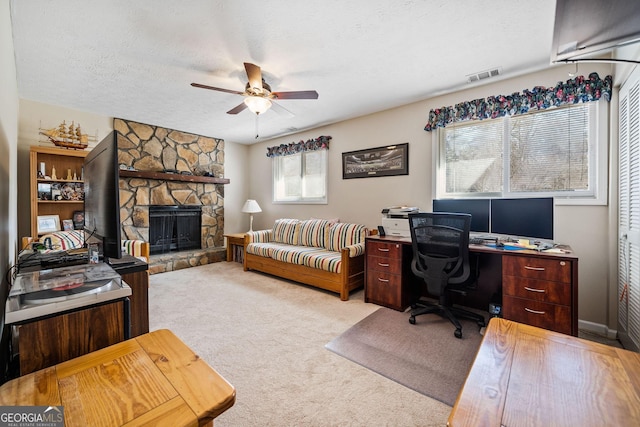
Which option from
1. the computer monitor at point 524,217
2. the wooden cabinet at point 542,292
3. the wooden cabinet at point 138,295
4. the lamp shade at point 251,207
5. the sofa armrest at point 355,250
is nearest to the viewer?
the wooden cabinet at point 138,295

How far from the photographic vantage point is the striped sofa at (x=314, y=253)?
3.26 m

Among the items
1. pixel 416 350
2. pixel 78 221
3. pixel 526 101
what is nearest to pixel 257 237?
→ pixel 78 221

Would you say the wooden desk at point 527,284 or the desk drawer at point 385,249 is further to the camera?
the desk drawer at point 385,249

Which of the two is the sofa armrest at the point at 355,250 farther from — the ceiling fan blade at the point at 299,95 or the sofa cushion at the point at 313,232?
the ceiling fan blade at the point at 299,95

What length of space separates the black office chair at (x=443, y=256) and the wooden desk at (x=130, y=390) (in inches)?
86.9

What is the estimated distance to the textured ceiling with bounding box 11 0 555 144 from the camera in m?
1.84

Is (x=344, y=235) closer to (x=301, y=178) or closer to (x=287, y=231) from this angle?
(x=287, y=231)

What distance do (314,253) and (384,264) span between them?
1.05 m

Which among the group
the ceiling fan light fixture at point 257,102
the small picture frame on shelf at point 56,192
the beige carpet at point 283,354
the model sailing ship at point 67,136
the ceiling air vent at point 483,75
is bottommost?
the beige carpet at point 283,354

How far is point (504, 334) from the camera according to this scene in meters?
0.88

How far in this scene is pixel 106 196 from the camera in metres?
1.33

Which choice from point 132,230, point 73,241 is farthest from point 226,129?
point 73,241

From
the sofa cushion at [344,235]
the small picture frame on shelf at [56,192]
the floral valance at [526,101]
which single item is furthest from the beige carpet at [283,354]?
the floral valance at [526,101]

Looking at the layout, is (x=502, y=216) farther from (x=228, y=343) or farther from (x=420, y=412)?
(x=228, y=343)
